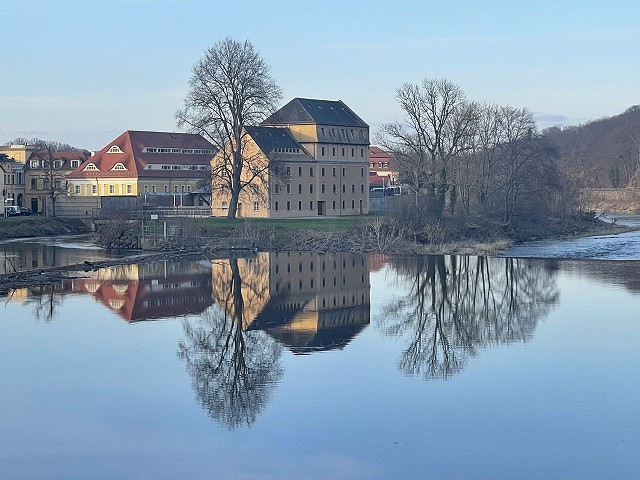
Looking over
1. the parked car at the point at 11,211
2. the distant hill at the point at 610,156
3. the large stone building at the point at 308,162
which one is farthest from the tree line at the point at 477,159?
the distant hill at the point at 610,156

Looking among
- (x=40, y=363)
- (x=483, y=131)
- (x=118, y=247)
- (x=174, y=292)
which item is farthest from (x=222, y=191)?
(x=40, y=363)

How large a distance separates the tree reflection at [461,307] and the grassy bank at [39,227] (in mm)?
30931

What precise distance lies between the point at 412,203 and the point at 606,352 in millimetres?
38785

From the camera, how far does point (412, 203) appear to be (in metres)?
65.9

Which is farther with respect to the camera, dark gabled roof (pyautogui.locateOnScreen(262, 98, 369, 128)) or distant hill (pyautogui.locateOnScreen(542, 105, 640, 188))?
distant hill (pyautogui.locateOnScreen(542, 105, 640, 188))

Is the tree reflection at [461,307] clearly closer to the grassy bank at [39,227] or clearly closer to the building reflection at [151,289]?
the building reflection at [151,289]

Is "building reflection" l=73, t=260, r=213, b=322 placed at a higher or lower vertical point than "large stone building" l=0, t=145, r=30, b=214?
lower

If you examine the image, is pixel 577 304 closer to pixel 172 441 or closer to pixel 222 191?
pixel 172 441

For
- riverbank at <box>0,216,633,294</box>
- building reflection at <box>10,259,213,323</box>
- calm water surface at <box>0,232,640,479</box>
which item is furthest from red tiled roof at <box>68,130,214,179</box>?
calm water surface at <box>0,232,640,479</box>

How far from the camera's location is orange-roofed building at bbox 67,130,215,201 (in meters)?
92.8

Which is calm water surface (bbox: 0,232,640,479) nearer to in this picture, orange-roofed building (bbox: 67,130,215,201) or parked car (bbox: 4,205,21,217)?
parked car (bbox: 4,205,21,217)

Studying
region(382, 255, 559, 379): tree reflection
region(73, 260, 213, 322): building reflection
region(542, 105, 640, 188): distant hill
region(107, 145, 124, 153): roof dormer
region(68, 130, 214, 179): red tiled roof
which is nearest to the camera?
region(382, 255, 559, 379): tree reflection

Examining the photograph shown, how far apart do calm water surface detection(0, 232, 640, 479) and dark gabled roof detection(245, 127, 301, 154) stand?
112 ft

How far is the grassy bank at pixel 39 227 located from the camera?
7275 centimetres
